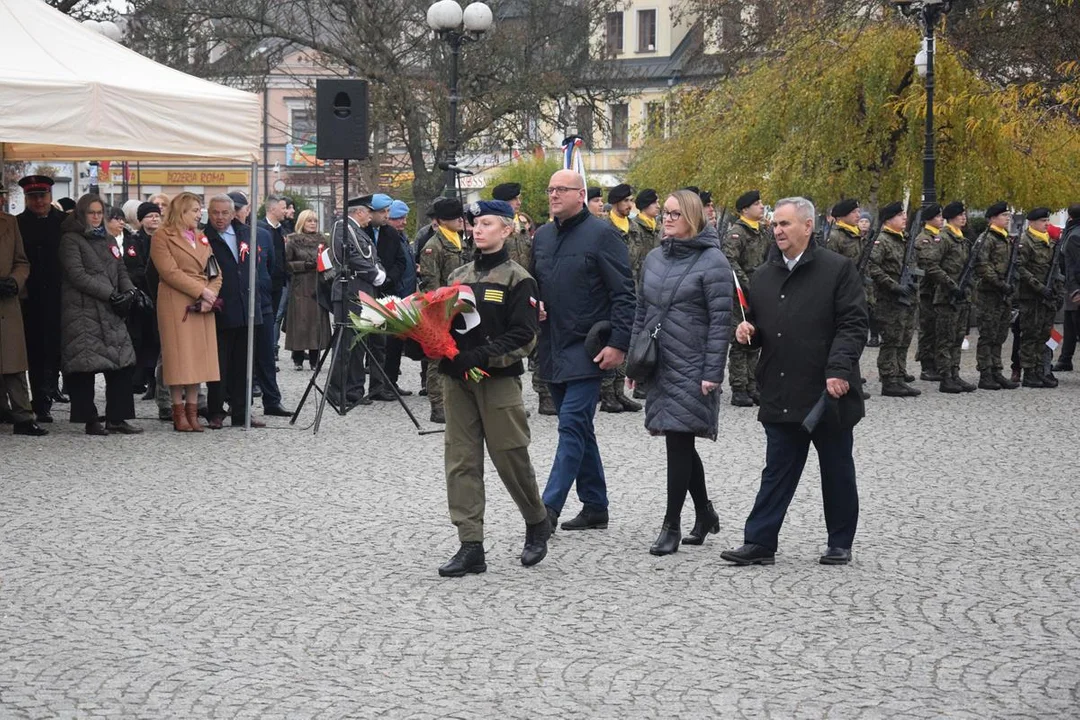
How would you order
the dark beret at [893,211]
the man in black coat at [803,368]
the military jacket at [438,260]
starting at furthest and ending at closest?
the dark beret at [893,211]
the military jacket at [438,260]
the man in black coat at [803,368]

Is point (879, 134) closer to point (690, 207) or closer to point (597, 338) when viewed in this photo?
point (597, 338)

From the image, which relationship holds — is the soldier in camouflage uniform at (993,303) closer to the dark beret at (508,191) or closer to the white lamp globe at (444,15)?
the dark beret at (508,191)

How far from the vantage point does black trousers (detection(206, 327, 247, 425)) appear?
14109 millimetres

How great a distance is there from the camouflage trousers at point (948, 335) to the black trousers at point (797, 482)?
10.0 meters

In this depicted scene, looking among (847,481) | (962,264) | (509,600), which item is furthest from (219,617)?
(962,264)

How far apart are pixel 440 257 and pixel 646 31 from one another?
5953 centimetres

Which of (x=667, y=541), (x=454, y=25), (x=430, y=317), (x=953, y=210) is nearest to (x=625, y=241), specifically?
(x=953, y=210)

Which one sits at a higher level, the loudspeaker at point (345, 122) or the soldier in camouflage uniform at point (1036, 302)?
the loudspeaker at point (345, 122)

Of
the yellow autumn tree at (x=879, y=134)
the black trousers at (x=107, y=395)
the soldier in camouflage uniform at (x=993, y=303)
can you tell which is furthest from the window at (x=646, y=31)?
the black trousers at (x=107, y=395)

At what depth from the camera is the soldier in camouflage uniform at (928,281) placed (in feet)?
58.5

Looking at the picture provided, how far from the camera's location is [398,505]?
10016 millimetres

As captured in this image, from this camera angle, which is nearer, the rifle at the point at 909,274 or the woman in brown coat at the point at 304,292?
the rifle at the point at 909,274

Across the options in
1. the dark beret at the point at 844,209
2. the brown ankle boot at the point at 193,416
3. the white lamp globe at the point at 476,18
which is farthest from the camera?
the white lamp globe at the point at 476,18

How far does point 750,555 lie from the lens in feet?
26.8
